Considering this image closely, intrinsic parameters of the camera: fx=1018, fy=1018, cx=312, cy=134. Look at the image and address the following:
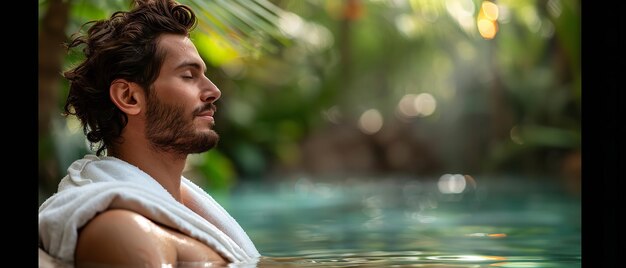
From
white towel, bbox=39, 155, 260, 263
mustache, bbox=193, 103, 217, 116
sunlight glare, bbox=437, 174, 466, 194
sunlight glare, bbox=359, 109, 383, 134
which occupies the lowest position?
white towel, bbox=39, 155, 260, 263

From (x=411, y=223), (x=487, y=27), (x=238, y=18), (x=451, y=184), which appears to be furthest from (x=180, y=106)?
(x=487, y=27)

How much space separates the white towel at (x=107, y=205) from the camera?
1577mm

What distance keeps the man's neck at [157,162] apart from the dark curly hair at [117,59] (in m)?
0.03

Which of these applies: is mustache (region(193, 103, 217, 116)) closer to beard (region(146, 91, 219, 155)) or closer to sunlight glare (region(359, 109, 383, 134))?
beard (region(146, 91, 219, 155))

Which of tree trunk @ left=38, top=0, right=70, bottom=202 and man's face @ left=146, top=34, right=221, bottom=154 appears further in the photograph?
tree trunk @ left=38, top=0, right=70, bottom=202

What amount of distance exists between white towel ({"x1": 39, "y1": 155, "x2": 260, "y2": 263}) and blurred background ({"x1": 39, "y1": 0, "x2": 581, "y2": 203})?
6830 millimetres

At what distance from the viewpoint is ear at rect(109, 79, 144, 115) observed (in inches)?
70.3

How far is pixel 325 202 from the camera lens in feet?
24.1

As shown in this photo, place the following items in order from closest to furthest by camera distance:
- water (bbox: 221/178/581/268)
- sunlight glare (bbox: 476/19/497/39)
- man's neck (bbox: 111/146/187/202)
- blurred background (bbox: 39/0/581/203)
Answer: man's neck (bbox: 111/146/187/202), water (bbox: 221/178/581/268), blurred background (bbox: 39/0/581/203), sunlight glare (bbox: 476/19/497/39)

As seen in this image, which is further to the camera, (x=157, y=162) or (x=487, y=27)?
(x=487, y=27)

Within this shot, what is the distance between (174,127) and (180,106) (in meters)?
0.04

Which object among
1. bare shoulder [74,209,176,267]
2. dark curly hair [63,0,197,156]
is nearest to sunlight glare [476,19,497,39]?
dark curly hair [63,0,197,156]

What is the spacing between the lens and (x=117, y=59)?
179 centimetres

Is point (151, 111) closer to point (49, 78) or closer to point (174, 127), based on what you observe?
point (174, 127)
